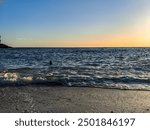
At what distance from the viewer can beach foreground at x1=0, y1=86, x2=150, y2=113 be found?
8.81m

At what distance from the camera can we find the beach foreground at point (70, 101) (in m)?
8.81

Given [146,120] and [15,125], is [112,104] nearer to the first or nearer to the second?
[146,120]

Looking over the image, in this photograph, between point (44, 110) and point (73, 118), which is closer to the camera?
point (73, 118)

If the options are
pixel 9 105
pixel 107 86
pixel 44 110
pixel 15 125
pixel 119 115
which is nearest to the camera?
pixel 15 125

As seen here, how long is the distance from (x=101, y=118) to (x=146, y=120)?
1280 mm

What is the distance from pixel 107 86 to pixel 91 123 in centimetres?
743

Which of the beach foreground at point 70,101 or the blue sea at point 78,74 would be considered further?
the blue sea at point 78,74

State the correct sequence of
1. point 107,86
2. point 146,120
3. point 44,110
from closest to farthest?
point 146,120, point 44,110, point 107,86

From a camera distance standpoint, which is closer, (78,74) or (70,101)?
(70,101)

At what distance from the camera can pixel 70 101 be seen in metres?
10.1

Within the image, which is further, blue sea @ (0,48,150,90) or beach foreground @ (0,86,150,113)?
blue sea @ (0,48,150,90)

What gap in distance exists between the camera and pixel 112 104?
9656 millimetres

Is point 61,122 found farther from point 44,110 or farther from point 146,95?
point 146,95

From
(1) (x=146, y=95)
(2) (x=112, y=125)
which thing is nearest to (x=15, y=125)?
(2) (x=112, y=125)
